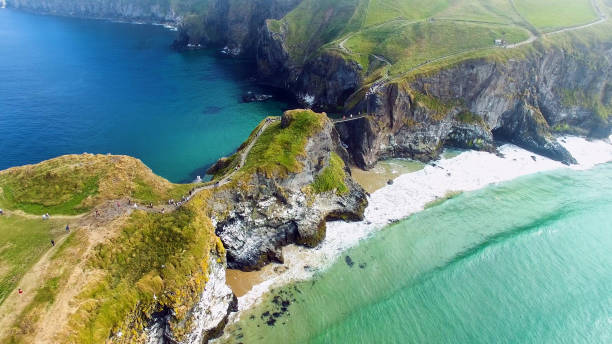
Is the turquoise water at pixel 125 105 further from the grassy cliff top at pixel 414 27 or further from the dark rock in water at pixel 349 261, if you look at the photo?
the dark rock in water at pixel 349 261

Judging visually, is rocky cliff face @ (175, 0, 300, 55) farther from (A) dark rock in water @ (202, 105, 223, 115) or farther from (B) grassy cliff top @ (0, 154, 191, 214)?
(B) grassy cliff top @ (0, 154, 191, 214)

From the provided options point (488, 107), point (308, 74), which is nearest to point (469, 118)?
point (488, 107)

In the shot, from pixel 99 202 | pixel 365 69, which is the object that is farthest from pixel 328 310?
pixel 365 69

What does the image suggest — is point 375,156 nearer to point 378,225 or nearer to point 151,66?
point 378,225

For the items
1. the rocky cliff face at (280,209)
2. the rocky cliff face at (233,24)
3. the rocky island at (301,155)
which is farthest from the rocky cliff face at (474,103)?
the rocky cliff face at (233,24)

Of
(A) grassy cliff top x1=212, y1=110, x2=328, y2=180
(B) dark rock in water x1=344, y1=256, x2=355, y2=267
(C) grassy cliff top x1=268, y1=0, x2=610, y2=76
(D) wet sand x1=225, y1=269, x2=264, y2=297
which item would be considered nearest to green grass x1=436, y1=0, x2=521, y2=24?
(C) grassy cliff top x1=268, y1=0, x2=610, y2=76

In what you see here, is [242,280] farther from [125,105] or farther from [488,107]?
[125,105]
